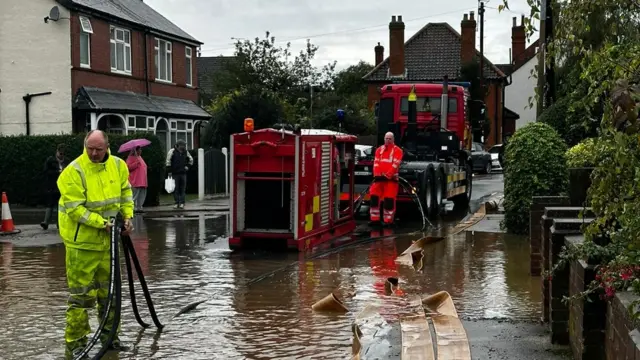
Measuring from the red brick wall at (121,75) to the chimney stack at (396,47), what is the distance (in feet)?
56.5

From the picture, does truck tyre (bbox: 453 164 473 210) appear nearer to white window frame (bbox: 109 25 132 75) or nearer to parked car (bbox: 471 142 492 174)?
white window frame (bbox: 109 25 132 75)

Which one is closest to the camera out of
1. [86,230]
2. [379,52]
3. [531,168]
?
[86,230]

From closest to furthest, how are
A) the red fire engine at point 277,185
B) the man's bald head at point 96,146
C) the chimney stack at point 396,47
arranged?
the man's bald head at point 96,146 < the red fire engine at point 277,185 < the chimney stack at point 396,47

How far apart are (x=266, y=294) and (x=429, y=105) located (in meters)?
11.4

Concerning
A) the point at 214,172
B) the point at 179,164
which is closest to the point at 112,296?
the point at 179,164

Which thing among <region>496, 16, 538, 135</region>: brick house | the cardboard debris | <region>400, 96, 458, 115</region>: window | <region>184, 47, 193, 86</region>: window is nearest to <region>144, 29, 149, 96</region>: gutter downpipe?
<region>184, 47, 193, 86</region>: window

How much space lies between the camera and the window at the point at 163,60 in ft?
109

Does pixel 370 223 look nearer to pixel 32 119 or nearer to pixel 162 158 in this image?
pixel 162 158

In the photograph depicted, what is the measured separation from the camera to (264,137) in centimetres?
1255

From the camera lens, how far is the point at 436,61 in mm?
54406

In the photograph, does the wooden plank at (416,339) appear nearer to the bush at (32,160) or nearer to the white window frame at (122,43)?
the bush at (32,160)

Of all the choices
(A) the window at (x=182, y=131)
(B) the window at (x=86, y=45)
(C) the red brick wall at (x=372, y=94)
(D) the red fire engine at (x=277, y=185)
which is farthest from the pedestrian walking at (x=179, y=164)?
(C) the red brick wall at (x=372, y=94)

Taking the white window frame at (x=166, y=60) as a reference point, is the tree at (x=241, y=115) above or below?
below

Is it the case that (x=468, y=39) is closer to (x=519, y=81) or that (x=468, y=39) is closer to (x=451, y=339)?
(x=519, y=81)
